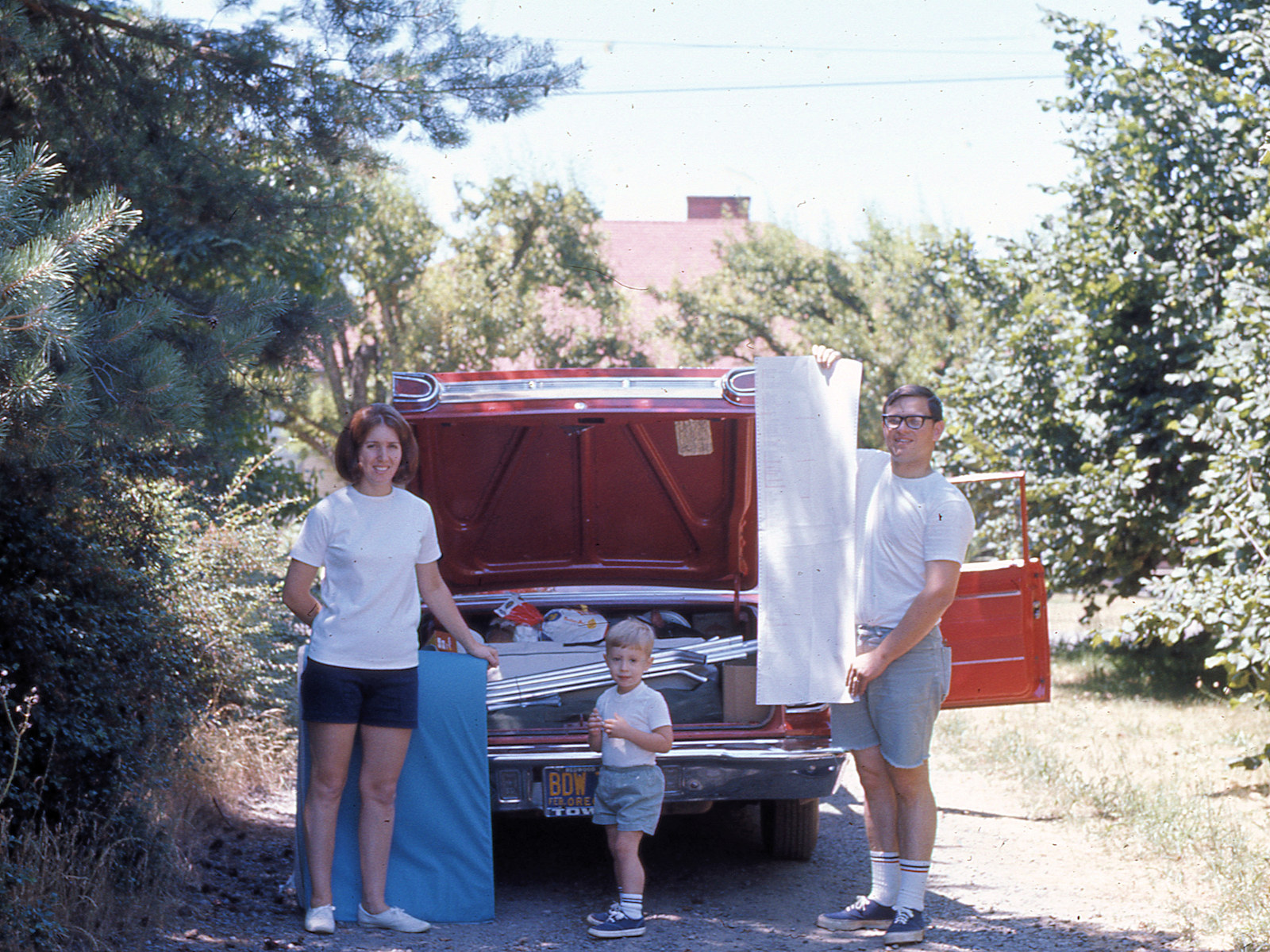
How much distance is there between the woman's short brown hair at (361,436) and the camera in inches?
171

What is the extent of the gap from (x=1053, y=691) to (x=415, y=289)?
12.5m

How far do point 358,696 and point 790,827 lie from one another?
2093mm

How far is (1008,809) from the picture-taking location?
21.5 ft

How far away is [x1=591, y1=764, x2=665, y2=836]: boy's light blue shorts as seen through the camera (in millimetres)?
4469

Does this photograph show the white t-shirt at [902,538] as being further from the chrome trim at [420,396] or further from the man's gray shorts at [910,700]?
the chrome trim at [420,396]

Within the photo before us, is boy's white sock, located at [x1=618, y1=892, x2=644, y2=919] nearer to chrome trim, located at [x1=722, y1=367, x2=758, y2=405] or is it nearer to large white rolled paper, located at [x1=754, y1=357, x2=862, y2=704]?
large white rolled paper, located at [x1=754, y1=357, x2=862, y2=704]

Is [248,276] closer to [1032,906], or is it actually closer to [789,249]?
[1032,906]

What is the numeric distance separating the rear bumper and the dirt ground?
48 centimetres

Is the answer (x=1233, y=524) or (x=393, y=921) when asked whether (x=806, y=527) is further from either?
(x=1233, y=524)

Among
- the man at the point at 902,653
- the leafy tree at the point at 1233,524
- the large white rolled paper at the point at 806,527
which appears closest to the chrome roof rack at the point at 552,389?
the large white rolled paper at the point at 806,527

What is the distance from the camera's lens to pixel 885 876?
4.42 metres

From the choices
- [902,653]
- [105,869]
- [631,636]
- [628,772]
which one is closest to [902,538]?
[902,653]

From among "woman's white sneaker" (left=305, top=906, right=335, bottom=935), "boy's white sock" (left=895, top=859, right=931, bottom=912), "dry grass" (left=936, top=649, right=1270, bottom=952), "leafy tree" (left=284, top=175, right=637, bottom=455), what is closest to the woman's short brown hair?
"woman's white sneaker" (left=305, top=906, right=335, bottom=935)

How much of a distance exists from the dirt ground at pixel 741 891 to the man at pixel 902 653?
0.26 metres
